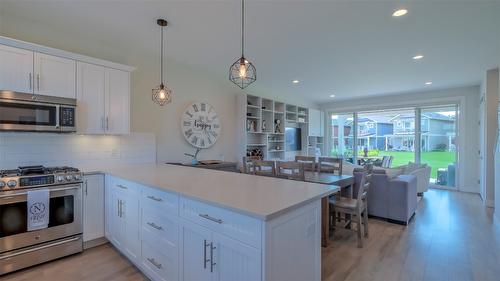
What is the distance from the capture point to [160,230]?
79.0 inches

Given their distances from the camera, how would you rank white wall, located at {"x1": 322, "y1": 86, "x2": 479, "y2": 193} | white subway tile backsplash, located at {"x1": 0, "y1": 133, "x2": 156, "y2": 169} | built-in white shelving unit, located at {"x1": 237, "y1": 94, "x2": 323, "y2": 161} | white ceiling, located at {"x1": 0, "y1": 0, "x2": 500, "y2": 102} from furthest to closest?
white wall, located at {"x1": 322, "y1": 86, "x2": 479, "y2": 193}, built-in white shelving unit, located at {"x1": 237, "y1": 94, "x2": 323, "y2": 161}, white subway tile backsplash, located at {"x1": 0, "y1": 133, "x2": 156, "y2": 169}, white ceiling, located at {"x1": 0, "y1": 0, "x2": 500, "y2": 102}

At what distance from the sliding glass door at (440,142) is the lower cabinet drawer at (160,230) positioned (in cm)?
734

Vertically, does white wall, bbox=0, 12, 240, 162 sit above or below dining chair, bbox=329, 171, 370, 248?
above

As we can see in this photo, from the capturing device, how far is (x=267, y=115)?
20.4ft

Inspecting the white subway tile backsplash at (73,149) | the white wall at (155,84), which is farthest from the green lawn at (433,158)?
the white subway tile backsplash at (73,149)

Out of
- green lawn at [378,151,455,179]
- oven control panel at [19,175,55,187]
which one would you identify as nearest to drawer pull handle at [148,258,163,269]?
oven control panel at [19,175,55,187]

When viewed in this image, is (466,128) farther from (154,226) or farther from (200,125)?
(154,226)

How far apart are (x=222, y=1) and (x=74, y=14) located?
68.1 inches

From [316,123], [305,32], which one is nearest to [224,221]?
[305,32]

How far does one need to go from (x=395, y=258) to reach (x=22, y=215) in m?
3.90

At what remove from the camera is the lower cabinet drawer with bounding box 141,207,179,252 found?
186 cm

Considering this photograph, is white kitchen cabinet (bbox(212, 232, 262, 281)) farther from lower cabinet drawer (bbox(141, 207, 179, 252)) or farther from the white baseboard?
the white baseboard

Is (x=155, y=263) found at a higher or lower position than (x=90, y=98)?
lower

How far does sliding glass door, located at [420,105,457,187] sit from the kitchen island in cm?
664
